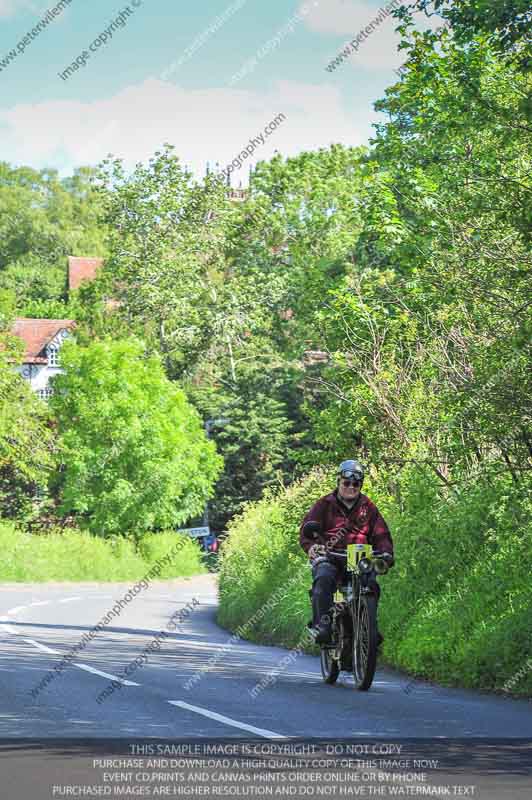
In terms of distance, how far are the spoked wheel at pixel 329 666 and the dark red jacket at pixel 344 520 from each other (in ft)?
3.75

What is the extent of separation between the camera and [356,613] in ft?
44.0

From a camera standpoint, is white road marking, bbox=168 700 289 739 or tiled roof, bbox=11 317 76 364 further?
tiled roof, bbox=11 317 76 364

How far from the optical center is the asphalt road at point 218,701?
10.2 meters

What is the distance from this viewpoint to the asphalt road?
10.2 metres

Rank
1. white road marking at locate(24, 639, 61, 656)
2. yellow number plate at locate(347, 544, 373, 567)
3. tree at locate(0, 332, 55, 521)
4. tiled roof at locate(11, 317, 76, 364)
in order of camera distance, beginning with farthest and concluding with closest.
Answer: tiled roof at locate(11, 317, 76, 364)
tree at locate(0, 332, 55, 521)
white road marking at locate(24, 639, 61, 656)
yellow number plate at locate(347, 544, 373, 567)

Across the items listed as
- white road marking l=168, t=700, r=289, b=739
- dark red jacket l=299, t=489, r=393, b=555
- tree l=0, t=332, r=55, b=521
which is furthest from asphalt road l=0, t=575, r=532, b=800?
tree l=0, t=332, r=55, b=521

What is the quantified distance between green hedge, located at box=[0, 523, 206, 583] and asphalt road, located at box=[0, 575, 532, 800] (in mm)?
30835

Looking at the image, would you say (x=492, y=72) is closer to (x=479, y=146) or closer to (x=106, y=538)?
(x=479, y=146)

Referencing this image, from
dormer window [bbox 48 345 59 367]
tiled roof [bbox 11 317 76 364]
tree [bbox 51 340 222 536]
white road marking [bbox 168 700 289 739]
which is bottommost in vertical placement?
white road marking [bbox 168 700 289 739]

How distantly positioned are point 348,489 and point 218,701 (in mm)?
2332

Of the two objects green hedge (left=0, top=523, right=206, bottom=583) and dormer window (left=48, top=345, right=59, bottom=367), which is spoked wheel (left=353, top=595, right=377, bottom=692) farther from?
dormer window (left=48, top=345, right=59, bottom=367)

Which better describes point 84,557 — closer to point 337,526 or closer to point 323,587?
point 323,587

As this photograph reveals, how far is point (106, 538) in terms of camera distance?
6291 centimetres

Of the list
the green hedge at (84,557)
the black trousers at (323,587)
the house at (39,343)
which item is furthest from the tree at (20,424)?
the black trousers at (323,587)
